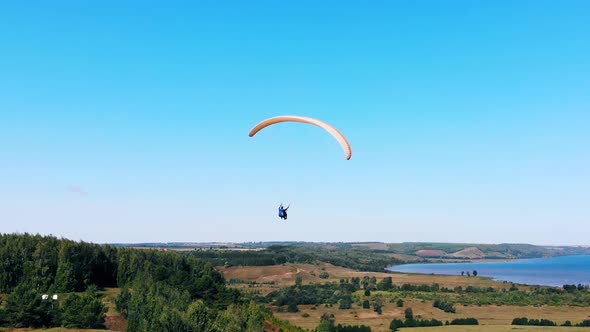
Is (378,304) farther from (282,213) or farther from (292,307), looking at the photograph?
(282,213)

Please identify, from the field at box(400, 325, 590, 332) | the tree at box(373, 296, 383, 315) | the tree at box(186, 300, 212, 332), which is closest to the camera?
the tree at box(186, 300, 212, 332)

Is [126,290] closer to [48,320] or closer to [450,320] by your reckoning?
[48,320]

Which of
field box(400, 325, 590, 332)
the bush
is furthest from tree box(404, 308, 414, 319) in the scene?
field box(400, 325, 590, 332)

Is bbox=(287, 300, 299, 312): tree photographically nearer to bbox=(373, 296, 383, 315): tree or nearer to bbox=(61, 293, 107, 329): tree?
bbox=(373, 296, 383, 315): tree

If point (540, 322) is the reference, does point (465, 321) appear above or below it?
below

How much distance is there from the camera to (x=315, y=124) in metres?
38.1

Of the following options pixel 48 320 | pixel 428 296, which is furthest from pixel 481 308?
pixel 48 320

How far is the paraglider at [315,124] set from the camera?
35.1m

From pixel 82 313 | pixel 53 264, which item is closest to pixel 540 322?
pixel 82 313

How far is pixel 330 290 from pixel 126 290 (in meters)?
93.8

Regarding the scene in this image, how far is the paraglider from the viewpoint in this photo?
35094 mm

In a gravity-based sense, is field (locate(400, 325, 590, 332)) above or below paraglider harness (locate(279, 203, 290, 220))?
below

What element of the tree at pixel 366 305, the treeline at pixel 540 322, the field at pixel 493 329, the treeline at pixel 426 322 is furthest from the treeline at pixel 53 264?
the treeline at pixel 540 322

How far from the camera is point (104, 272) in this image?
118000 millimetres
